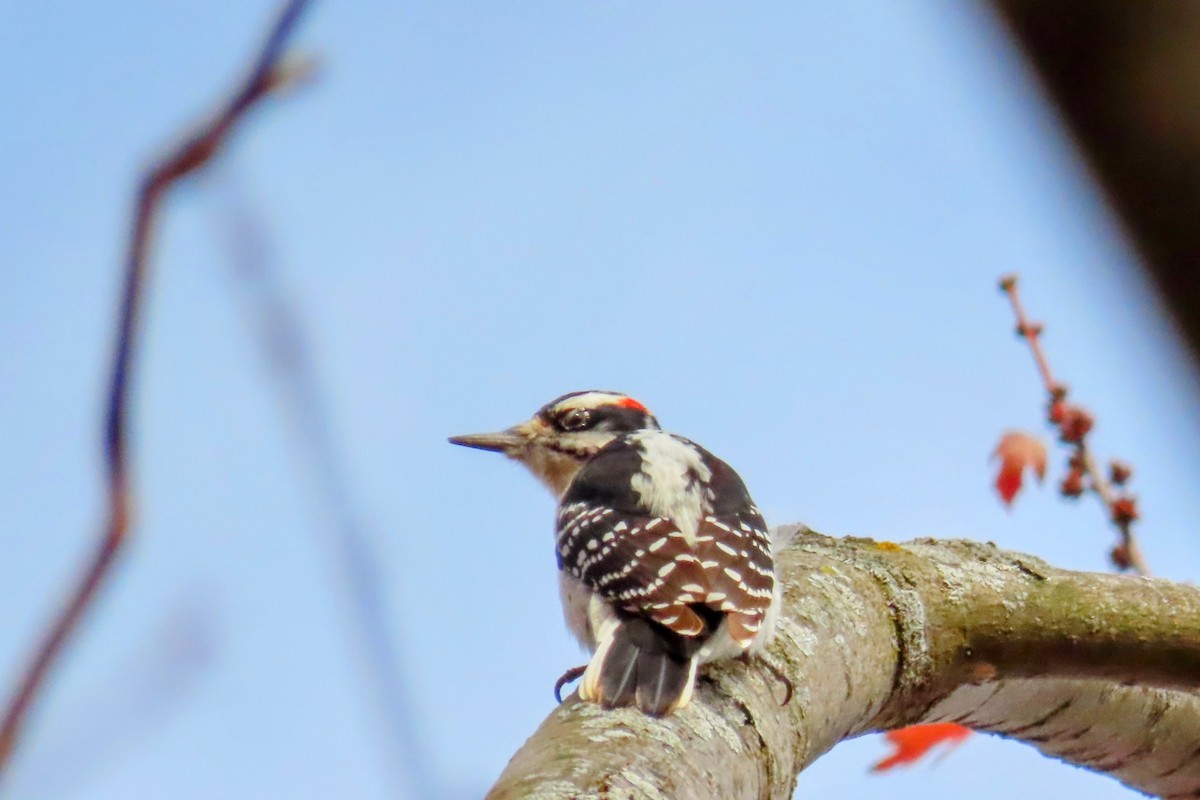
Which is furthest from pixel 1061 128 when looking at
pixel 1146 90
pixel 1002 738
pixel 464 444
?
pixel 464 444

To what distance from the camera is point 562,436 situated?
5.91 meters

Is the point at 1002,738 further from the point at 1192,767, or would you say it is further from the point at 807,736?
the point at 807,736

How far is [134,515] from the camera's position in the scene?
74 centimetres

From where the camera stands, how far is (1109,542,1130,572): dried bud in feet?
13.2

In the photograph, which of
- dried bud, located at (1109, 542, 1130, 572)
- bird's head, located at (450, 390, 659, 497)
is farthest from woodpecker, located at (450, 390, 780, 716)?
dried bud, located at (1109, 542, 1130, 572)

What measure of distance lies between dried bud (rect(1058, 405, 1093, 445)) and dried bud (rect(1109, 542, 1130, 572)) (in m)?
0.34

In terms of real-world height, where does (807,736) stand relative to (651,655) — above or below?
below

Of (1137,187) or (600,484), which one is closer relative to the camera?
(1137,187)

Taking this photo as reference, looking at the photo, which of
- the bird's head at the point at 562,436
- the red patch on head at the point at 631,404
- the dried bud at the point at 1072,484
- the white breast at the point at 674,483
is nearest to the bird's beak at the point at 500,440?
the bird's head at the point at 562,436

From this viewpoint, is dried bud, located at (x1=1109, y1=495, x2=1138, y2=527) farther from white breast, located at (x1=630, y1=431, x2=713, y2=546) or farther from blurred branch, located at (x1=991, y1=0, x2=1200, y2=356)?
blurred branch, located at (x1=991, y1=0, x2=1200, y2=356)

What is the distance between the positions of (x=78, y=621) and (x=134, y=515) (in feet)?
0.23

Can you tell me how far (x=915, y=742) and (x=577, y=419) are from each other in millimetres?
2114

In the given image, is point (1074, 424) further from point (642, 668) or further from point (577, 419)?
point (577, 419)

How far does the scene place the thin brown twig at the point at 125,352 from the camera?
2.23 feet
